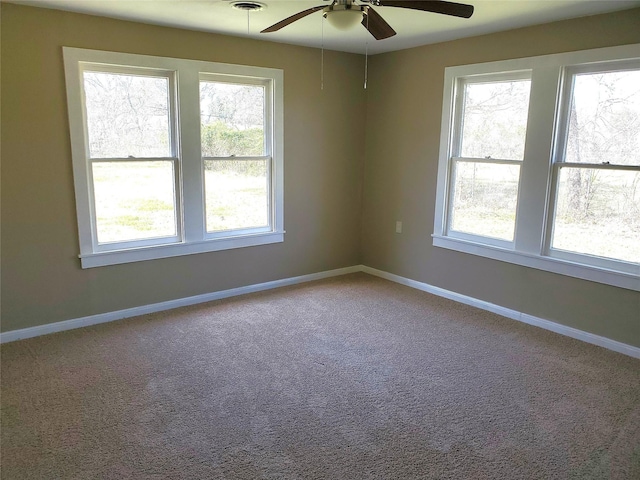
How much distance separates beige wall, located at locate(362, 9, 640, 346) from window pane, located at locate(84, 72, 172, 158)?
224cm

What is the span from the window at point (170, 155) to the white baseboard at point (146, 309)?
1.43ft

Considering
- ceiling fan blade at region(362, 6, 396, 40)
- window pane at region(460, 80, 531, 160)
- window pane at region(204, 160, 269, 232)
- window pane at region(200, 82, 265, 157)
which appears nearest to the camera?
ceiling fan blade at region(362, 6, 396, 40)

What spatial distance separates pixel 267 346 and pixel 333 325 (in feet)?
2.10

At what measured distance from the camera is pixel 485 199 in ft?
13.6

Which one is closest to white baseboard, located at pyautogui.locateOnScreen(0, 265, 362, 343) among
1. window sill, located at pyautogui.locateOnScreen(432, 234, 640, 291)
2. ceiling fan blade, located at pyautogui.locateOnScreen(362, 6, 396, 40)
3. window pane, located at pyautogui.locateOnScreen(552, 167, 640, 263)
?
window sill, located at pyautogui.locateOnScreen(432, 234, 640, 291)

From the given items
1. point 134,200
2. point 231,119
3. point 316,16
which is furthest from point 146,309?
point 316,16

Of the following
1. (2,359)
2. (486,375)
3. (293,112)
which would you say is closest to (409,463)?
(486,375)

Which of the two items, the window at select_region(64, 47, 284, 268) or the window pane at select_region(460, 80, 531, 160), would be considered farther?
the window pane at select_region(460, 80, 531, 160)

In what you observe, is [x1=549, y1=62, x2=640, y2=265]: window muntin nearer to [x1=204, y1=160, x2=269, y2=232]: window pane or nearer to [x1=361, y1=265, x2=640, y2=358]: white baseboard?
[x1=361, y1=265, x2=640, y2=358]: white baseboard

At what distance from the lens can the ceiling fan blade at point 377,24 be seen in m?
2.35

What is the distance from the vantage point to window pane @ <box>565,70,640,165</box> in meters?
3.20

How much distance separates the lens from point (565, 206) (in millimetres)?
3592

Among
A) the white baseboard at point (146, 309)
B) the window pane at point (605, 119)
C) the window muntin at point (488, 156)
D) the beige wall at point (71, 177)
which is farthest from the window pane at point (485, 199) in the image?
the white baseboard at point (146, 309)

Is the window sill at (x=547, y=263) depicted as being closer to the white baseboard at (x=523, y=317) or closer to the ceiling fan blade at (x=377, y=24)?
the white baseboard at (x=523, y=317)
